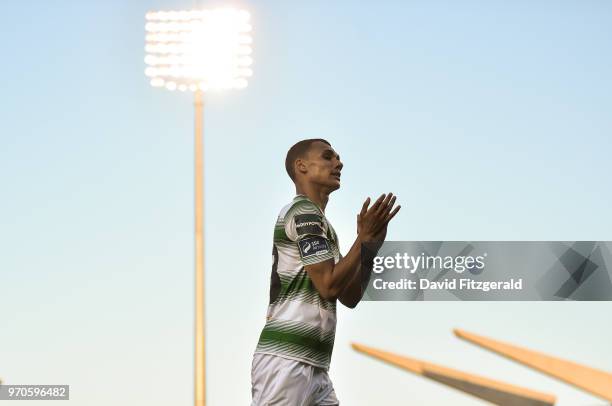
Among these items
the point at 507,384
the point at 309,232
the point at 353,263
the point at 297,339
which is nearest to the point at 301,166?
the point at 309,232

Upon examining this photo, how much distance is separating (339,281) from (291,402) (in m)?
0.58

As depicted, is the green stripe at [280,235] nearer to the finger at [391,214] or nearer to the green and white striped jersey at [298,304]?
the green and white striped jersey at [298,304]

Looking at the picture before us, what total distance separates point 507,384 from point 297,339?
14.4 meters

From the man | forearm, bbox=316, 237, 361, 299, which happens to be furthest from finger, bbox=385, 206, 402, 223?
forearm, bbox=316, 237, 361, 299

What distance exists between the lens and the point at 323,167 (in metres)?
4.53

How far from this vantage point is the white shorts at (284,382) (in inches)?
171

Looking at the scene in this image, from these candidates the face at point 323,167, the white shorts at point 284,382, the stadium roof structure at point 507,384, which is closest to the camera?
the white shorts at point 284,382

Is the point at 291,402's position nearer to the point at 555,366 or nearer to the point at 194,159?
the point at 194,159

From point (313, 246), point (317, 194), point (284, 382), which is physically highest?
point (317, 194)

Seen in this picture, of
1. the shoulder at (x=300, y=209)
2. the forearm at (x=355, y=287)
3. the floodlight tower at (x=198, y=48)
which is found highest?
the floodlight tower at (x=198, y=48)

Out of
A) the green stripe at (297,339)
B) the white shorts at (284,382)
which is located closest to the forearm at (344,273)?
the green stripe at (297,339)

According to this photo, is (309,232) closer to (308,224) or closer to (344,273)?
(308,224)

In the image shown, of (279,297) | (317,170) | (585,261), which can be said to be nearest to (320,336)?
(279,297)

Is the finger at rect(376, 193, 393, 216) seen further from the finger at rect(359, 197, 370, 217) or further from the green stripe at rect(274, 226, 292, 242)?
the green stripe at rect(274, 226, 292, 242)
